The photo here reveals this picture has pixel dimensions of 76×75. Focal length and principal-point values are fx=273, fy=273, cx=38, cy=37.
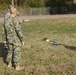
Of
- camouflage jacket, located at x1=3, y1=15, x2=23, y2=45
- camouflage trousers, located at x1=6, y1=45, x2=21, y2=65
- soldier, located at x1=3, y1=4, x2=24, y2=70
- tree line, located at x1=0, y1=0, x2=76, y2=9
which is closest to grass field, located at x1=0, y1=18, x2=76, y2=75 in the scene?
camouflage trousers, located at x1=6, y1=45, x2=21, y2=65

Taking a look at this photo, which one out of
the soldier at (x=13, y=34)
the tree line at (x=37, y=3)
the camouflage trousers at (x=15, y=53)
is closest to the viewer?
the soldier at (x=13, y=34)

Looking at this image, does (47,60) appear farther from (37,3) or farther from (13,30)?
(37,3)

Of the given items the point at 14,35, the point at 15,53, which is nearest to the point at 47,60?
the point at 15,53

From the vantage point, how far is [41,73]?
295 inches

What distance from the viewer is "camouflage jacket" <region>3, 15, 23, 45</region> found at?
24.4 ft

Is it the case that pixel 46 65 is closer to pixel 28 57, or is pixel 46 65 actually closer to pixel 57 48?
pixel 28 57

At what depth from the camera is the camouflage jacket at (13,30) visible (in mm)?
7434

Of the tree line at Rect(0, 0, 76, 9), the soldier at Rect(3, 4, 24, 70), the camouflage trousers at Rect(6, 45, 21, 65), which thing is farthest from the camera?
the tree line at Rect(0, 0, 76, 9)

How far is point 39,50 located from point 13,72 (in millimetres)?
2606

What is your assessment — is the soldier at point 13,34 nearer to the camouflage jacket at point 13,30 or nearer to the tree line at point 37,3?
the camouflage jacket at point 13,30

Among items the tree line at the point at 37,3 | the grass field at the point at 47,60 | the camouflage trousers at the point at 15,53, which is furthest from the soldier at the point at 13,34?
the tree line at the point at 37,3

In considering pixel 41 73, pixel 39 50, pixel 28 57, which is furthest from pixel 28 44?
pixel 41 73

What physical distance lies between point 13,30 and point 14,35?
143mm

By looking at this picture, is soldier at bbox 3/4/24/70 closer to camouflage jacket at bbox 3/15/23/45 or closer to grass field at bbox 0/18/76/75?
camouflage jacket at bbox 3/15/23/45
